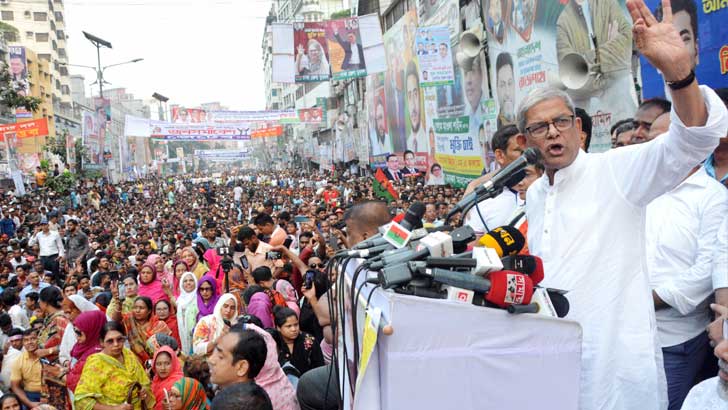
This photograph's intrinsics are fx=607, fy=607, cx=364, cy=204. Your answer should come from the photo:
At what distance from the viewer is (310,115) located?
36.6 m

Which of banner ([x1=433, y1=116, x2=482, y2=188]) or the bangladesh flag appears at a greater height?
banner ([x1=433, y1=116, x2=482, y2=188])

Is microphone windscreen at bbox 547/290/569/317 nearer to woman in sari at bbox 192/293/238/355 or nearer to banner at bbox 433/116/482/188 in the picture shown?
woman in sari at bbox 192/293/238/355

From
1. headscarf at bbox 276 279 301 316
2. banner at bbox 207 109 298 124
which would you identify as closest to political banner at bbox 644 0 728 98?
headscarf at bbox 276 279 301 316

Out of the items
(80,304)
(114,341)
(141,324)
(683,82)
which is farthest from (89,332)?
(683,82)

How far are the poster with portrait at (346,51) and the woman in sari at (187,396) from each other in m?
14.0

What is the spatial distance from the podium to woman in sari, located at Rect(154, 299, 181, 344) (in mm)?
5231

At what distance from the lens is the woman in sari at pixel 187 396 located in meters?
4.12

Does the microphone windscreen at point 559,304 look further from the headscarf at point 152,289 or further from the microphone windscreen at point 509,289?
the headscarf at point 152,289

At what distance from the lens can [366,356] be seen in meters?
1.60

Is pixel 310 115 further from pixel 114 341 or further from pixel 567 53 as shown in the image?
pixel 114 341

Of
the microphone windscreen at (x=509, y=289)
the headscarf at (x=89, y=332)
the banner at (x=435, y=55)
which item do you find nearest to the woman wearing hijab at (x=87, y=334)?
the headscarf at (x=89, y=332)

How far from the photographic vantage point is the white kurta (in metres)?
2.01

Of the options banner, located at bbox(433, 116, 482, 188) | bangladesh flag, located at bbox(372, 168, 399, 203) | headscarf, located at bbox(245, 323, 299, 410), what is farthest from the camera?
banner, located at bbox(433, 116, 482, 188)

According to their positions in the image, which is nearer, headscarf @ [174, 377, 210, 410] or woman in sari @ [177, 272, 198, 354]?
headscarf @ [174, 377, 210, 410]
